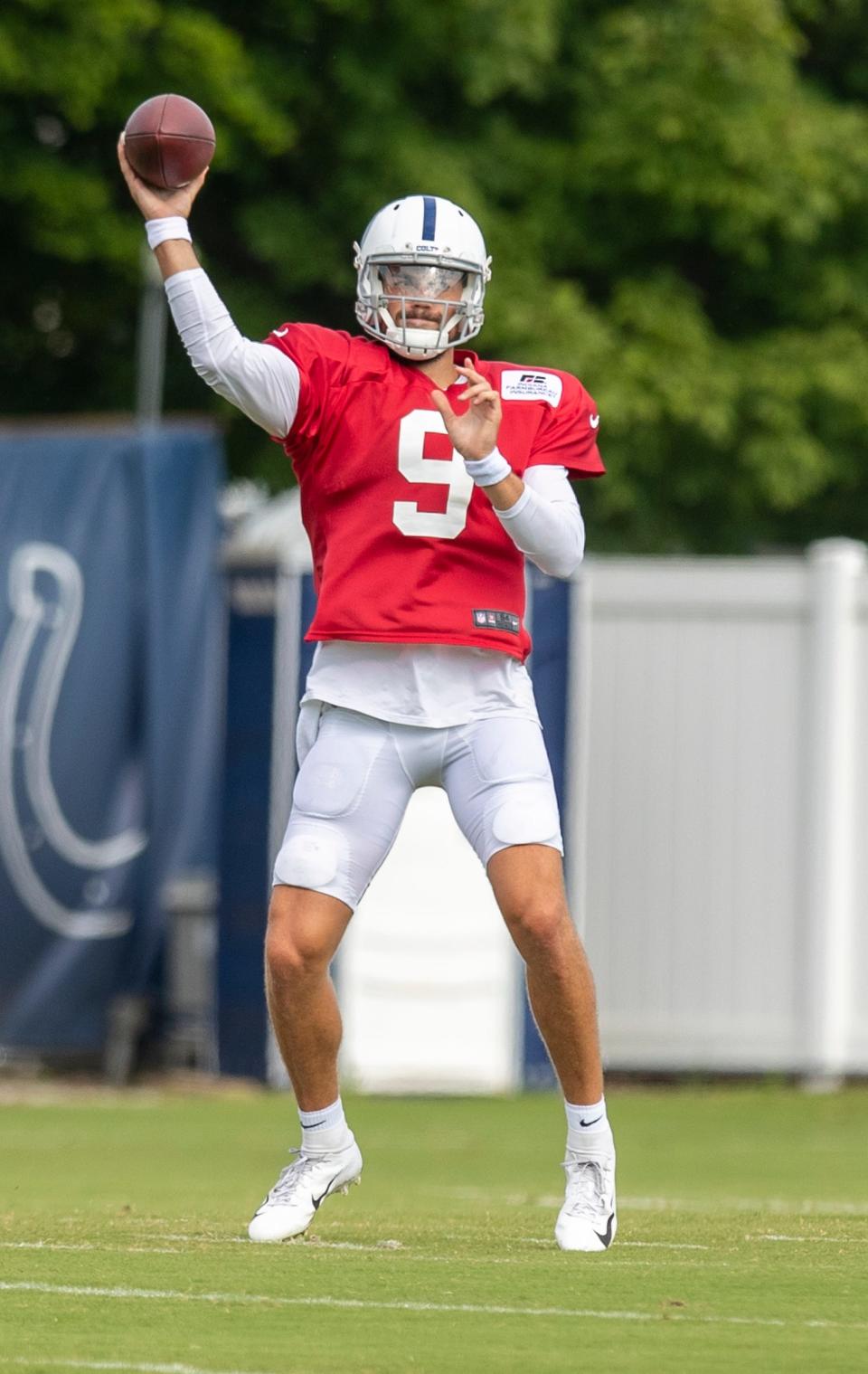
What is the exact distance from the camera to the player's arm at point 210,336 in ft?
18.3

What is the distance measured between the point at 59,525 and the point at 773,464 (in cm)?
491

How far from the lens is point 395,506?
18.8 ft

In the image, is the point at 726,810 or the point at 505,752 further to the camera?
the point at 726,810

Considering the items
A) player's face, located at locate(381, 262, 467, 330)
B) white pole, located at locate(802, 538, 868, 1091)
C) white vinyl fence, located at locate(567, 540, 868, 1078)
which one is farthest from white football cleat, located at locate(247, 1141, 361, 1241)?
white pole, located at locate(802, 538, 868, 1091)

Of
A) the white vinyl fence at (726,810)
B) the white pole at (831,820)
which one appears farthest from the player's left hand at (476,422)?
the white pole at (831,820)

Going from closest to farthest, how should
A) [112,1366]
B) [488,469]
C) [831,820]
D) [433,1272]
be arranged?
[112,1366] → [433,1272] → [488,469] → [831,820]

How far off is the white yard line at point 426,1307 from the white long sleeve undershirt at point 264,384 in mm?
1660

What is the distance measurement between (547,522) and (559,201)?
10449 millimetres

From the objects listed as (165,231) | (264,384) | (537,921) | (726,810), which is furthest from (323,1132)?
(726,810)

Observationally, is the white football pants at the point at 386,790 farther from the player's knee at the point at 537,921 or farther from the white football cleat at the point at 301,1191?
the white football cleat at the point at 301,1191

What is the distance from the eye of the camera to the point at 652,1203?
7426 mm

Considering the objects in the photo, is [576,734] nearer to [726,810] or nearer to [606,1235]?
[726,810]

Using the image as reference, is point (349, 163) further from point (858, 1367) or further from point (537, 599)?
point (858, 1367)

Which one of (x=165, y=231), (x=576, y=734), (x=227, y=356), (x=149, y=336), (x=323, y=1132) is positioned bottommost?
(x=323, y=1132)
